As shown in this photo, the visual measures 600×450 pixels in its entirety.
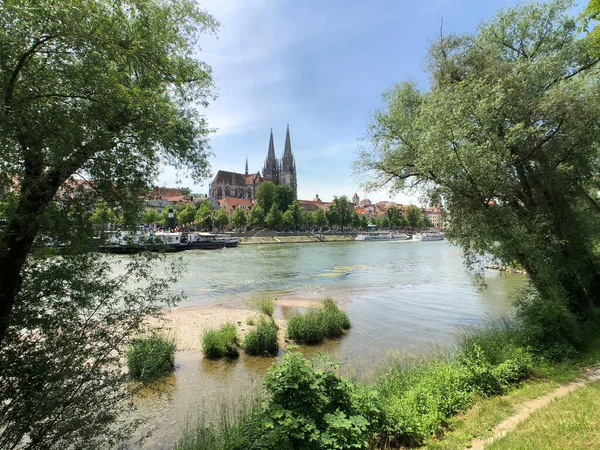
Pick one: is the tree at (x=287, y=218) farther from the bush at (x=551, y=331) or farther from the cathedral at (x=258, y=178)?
the bush at (x=551, y=331)

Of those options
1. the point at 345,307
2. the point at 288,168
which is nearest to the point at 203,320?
the point at 345,307

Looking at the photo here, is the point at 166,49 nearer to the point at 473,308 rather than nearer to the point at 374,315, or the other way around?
the point at 374,315

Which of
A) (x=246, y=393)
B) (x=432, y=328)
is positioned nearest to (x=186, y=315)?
(x=246, y=393)

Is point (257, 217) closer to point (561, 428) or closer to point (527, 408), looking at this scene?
point (527, 408)

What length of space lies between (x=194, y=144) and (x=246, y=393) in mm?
6688

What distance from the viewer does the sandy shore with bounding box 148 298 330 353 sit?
1325 centimetres

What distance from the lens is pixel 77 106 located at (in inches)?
179

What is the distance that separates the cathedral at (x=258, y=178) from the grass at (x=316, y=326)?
438 feet

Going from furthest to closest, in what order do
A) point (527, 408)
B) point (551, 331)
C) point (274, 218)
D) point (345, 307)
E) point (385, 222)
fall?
point (385, 222), point (274, 218), point (345, 307), point (551, 331), point (527, 408)

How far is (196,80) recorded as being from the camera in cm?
691

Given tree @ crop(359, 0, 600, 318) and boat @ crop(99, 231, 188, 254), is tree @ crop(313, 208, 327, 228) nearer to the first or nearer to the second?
tree @ crop(359, 0, 600, 318)

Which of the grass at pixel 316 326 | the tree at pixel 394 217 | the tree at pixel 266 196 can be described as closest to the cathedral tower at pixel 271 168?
the tree at pixel 266 196

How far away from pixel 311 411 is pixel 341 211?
12405cm

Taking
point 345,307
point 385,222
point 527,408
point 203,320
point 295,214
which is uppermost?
point 295,214
